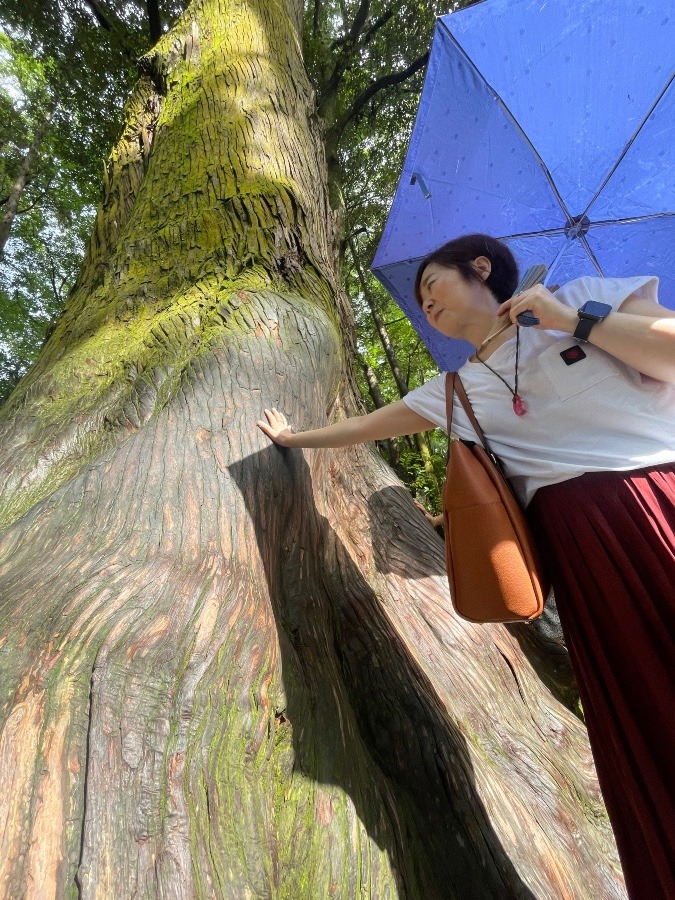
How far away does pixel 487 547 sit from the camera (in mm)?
1179

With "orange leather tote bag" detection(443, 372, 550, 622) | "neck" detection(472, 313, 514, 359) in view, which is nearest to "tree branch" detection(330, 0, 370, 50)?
"neck" detection(472, 313, 514, 359)

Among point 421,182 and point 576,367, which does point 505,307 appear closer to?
point 576,367

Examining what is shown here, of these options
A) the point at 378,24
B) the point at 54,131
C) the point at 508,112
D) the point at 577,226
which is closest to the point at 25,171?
the point at 54,131

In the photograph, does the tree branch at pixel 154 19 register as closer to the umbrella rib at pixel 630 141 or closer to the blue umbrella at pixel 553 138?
the blue umbrella at pixel 553 138

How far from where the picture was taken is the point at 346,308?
3256mm

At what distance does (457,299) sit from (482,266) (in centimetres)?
15

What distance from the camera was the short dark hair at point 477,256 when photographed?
1.54m

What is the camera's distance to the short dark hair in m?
1.54

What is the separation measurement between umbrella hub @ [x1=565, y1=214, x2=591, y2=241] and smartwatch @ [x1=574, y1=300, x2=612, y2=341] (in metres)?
2.29

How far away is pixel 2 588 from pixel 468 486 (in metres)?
1.12

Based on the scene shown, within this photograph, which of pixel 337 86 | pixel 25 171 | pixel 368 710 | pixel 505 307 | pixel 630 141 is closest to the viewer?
pixel 505 307

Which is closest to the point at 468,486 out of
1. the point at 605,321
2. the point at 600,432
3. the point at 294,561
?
the point at 600,432

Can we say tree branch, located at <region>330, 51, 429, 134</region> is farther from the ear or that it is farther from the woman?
the woman

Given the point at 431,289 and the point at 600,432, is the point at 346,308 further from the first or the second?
the point at 600,432
